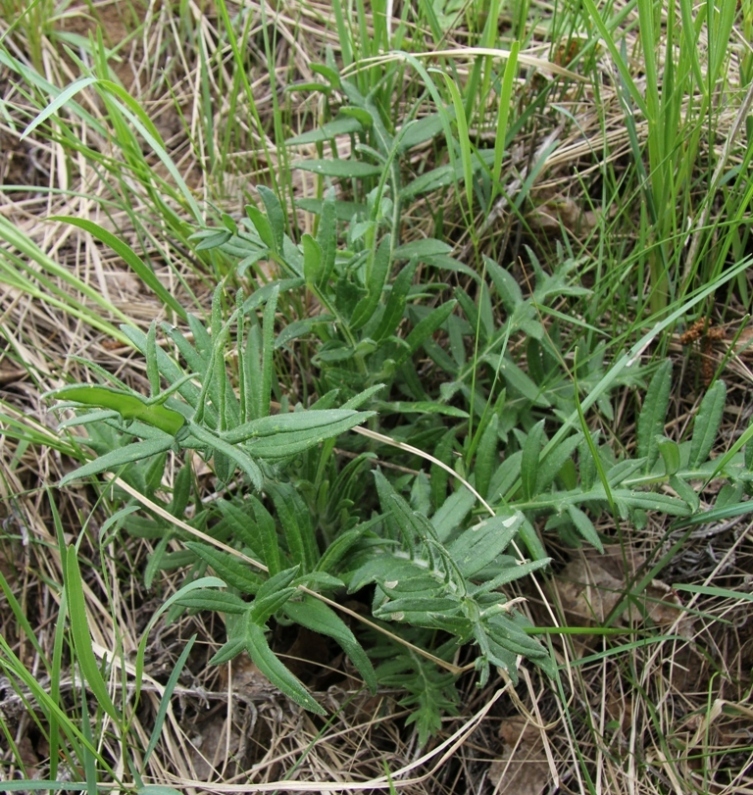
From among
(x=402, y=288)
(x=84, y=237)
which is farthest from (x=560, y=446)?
(x=84, y=237)

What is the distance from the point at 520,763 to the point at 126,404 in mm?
1214

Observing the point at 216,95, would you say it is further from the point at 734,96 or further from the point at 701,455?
the point at 701,455

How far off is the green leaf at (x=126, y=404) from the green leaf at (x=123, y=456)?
0.10ft

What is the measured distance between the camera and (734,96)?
2086 mm

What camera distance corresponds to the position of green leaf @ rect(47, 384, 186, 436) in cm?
130

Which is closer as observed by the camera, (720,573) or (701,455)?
(701,455)

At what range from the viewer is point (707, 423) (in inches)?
68.6

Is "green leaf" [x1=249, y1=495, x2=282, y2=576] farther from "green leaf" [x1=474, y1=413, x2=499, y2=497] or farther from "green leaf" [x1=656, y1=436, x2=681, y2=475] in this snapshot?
"green leaf" [x1=656, y1=436, x2=681, y2=475]

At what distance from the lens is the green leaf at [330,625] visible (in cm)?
159

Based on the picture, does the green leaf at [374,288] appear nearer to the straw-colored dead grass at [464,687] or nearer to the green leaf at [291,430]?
the green leaf at [291,430]

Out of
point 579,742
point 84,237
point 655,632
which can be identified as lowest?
point 579,742

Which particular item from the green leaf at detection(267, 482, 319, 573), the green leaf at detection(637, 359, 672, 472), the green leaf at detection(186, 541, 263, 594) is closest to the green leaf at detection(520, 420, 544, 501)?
the green leaf at detection(637, 359, 672, 472)

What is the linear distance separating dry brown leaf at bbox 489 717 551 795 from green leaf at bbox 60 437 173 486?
1.02 meters

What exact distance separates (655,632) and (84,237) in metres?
2.02
